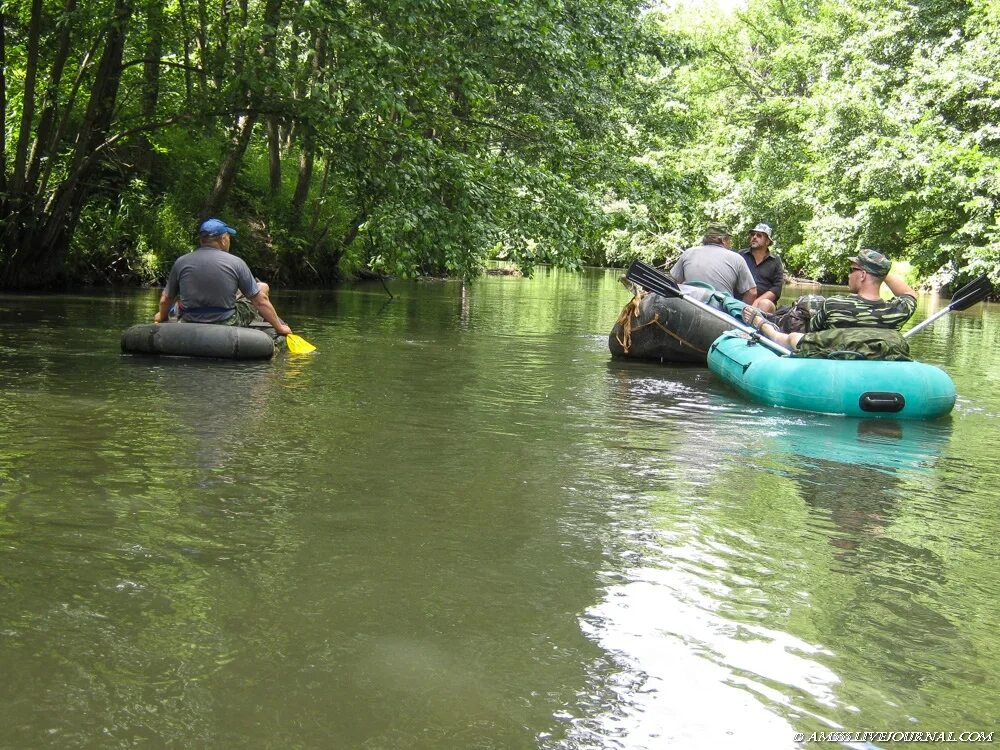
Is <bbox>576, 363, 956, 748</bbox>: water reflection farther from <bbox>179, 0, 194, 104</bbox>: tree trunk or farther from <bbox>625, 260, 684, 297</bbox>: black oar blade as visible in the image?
<bbox>179, 0, 194, 104</bbox>: tree trunk

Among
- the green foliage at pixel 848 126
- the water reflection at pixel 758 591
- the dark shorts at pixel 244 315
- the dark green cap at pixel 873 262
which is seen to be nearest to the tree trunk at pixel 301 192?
the green foliage at pixel 848 126

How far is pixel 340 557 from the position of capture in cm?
416

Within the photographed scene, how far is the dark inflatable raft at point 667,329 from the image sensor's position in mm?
11148

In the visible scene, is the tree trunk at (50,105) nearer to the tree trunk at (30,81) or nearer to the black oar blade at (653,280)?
the tree trunk at (30,81)

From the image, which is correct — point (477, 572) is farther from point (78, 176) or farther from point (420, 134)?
point (78, 176)

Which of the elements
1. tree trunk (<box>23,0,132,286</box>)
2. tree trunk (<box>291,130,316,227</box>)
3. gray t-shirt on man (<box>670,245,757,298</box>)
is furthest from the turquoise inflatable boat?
tree trunk (<box>291,130,316,227</box>)

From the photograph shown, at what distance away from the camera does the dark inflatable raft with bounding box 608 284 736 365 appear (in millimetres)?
11148

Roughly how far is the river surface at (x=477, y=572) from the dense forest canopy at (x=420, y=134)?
518cm

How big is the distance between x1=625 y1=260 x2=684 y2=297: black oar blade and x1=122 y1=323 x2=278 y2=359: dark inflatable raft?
359 centimetres

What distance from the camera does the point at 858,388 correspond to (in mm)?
8000

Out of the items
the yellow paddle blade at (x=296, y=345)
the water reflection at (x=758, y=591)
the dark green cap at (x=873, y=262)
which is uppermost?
the dark green cap at (x=873, y=262)

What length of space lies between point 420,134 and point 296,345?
148 inches

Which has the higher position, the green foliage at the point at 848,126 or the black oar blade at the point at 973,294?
the green foliage at the point at 848,126

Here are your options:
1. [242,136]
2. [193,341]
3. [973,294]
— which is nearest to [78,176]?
[242,136]
